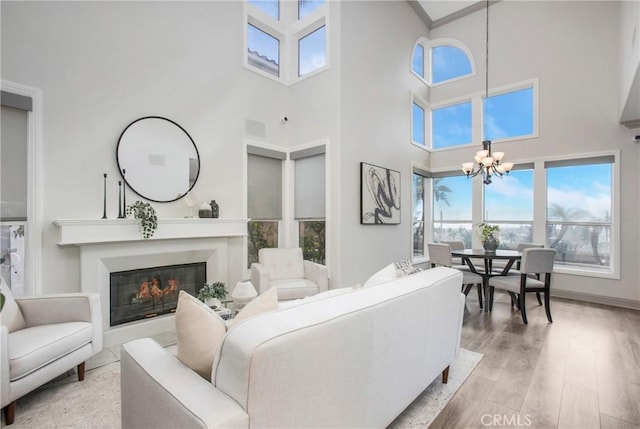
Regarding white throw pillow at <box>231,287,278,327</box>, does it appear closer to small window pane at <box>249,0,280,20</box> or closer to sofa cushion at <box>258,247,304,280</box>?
sofa cushion at <box>258,247,304,280</box>

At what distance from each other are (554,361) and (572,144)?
389 cm

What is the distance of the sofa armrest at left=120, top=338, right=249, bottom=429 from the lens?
2.98 ft

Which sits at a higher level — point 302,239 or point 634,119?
point 634,119

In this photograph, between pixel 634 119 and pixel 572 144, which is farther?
pixel 572 144

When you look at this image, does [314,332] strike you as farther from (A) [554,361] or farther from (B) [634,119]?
(B) [634,119]

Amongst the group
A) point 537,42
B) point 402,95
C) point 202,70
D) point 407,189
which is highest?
point 537,42

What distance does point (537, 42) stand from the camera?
17.3 feet

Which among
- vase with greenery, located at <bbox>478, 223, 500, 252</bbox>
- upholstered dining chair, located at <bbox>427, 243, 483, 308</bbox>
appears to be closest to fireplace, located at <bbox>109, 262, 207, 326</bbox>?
upholstered dining chair, located at <bbox>427, 243, 483, 308</bbox>

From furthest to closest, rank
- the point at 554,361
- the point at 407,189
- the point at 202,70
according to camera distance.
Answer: the point at 407,189 → the point at 202,70 → the point at 554,361

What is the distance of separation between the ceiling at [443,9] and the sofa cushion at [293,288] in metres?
5.57

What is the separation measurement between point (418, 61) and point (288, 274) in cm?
529

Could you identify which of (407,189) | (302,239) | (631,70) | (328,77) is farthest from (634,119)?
(302,239)

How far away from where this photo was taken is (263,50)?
4719mm

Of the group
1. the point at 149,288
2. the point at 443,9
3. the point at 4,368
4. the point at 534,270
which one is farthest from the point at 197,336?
the point at 443,9
